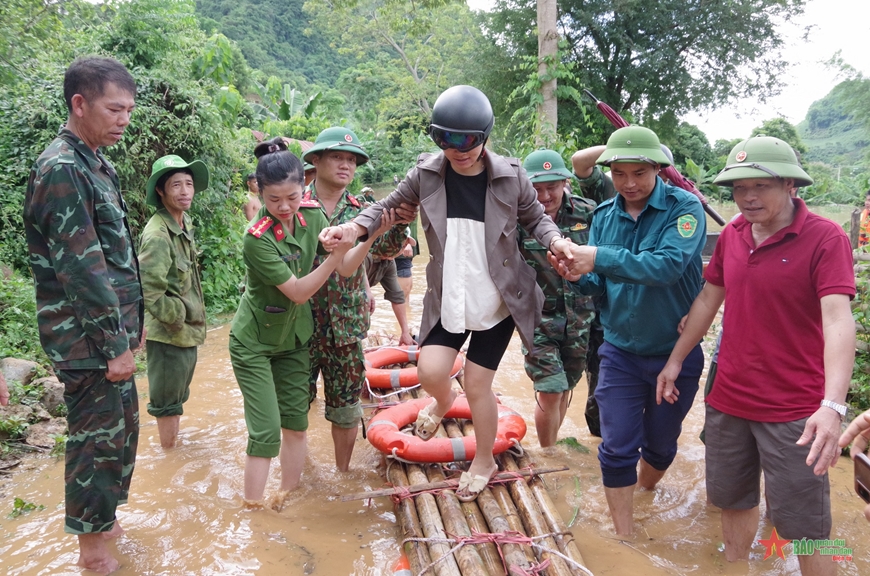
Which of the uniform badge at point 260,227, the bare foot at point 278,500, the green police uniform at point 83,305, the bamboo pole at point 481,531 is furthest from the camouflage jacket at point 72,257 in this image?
the bamboo pole at point 481,531

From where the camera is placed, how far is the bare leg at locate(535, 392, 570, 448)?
4.22 m

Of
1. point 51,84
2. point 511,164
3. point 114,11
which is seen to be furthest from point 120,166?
point 511,164

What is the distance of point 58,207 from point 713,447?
3.13m

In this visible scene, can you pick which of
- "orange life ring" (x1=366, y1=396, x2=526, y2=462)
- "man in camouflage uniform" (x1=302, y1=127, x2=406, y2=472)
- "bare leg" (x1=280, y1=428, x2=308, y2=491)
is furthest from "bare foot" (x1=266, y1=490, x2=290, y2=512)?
"orange life ring" (x1=366, y1=396, x2=526, y2=462)

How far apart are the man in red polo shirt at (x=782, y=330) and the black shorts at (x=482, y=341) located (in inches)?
41.4

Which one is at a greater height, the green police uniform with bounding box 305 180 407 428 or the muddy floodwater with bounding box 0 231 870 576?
the green police uniform with bounding box 305 180 407 428

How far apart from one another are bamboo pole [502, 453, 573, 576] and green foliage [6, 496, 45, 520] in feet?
8.88

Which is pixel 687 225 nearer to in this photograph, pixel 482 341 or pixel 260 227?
pixel 482 341

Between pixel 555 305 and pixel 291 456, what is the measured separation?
6.30 feet

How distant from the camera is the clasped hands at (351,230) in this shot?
9.89ft

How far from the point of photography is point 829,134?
51.4 meters

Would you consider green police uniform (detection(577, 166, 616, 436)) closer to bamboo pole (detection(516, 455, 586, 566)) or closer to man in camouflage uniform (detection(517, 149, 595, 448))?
man in camouflage uniform (detection(517, 149, 595, 448))

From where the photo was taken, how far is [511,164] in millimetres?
3129

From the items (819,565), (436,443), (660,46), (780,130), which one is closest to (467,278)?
(436,443)
